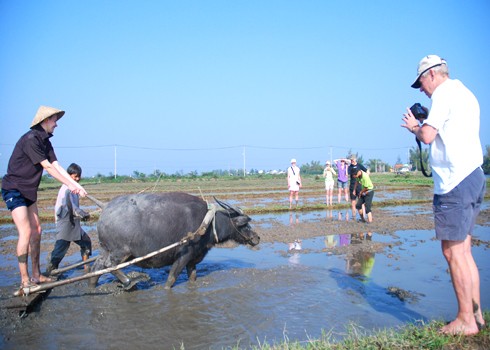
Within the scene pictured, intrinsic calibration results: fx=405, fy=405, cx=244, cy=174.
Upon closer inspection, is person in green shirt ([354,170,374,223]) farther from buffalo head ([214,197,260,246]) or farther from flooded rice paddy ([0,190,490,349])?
buffalo head ([214,197,260,246])

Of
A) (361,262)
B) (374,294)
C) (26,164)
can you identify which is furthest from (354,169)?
(26,164)

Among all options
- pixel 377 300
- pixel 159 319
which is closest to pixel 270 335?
pixel 159 319

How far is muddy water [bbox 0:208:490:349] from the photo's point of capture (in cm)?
423

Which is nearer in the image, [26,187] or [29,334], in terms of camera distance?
[29,334]

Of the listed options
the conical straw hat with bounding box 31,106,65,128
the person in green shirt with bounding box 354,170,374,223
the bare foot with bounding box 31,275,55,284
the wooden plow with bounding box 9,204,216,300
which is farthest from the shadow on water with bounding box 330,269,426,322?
the person in green shirt with bounding box 354,170,374,223

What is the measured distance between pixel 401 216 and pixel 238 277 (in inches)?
327

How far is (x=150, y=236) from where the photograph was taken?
576cm

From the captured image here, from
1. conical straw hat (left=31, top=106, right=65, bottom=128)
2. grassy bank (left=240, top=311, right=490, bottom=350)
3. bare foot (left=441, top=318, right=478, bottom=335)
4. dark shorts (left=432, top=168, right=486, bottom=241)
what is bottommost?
grassy bank (left=240, top=311, right=490, bottom=350)

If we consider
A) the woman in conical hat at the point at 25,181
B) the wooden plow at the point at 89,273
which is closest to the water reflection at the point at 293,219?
the wooden plow at the point at 89,273

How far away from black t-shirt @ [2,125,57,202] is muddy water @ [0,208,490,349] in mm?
1460

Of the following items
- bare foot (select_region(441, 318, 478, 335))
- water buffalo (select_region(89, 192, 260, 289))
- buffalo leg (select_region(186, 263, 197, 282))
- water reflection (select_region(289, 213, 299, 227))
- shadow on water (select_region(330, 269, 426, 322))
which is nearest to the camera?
bare foot (select_region(441, 318, 478, 335))

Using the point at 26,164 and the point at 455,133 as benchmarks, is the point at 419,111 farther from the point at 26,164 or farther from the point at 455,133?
the point at 26,164

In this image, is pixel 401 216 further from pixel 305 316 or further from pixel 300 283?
pixel 305 316

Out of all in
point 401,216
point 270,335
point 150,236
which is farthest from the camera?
point 401,216
